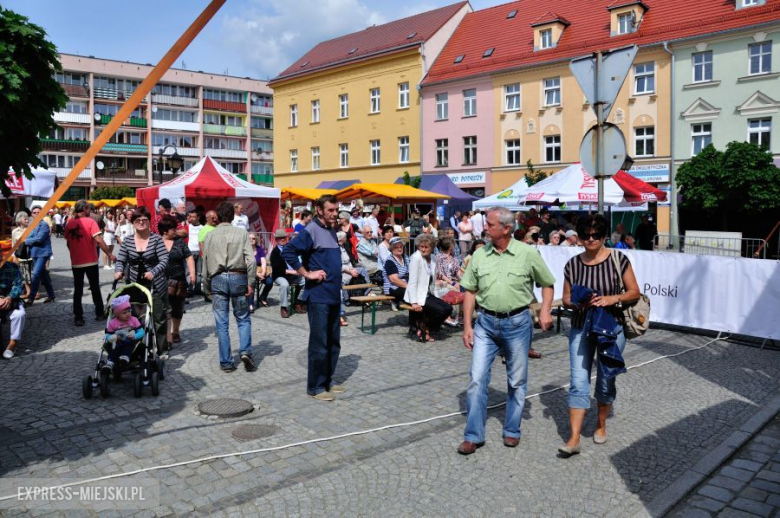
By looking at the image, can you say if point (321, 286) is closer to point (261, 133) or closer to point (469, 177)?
point (469, 177)

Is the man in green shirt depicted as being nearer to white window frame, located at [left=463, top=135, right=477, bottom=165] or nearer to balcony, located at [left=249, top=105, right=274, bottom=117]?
white window frame, located at [left=463, top=135, right=477, bottom=165]

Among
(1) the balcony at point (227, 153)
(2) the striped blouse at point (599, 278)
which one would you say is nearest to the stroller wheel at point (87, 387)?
(2) the striped blouse at point (599, 278)

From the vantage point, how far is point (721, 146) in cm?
3070

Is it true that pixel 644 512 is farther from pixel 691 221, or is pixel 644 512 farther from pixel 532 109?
pixel 532 109

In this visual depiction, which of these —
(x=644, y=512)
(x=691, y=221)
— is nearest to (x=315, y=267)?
(x=644, y=512)

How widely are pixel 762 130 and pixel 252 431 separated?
1214 inches

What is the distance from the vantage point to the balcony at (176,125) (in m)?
74.4

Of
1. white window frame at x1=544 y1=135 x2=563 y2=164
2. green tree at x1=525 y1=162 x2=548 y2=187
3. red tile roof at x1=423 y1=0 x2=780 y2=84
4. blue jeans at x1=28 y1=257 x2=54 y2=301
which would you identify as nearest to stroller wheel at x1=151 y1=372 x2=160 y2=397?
blue jeans at x1=28 y1=257 x2=54 y2=301

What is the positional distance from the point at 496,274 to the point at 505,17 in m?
40.5

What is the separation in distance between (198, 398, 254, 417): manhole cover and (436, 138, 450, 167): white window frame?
36.1m

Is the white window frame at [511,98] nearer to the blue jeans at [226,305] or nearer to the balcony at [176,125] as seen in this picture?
the blue jeans at [226,305]

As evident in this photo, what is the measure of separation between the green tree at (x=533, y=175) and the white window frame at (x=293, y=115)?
20951mm

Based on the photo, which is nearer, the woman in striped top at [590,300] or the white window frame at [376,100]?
the woman in striped top at [590,300]

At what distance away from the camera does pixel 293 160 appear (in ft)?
170
